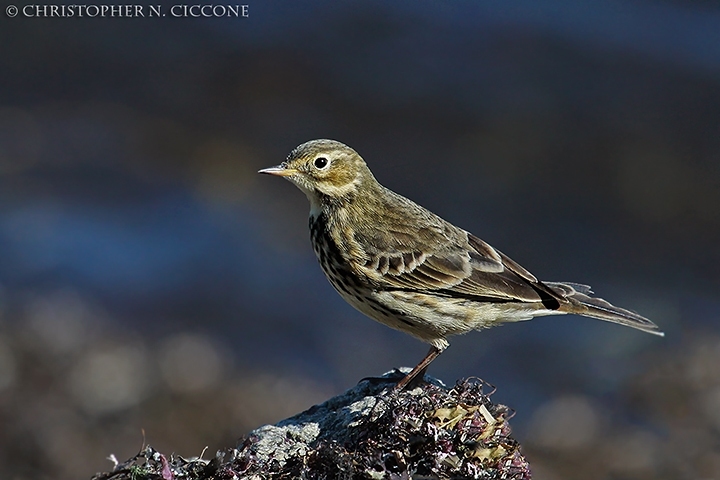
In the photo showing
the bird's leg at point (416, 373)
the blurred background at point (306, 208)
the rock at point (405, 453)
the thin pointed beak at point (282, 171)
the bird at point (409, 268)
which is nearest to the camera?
the rock at point (405, 453)

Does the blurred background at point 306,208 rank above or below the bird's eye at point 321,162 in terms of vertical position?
above

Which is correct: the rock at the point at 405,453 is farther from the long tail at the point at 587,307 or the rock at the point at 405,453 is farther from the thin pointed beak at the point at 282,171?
the thin pointed beak at the point at 282,171

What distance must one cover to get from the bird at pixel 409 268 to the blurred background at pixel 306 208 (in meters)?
3.28

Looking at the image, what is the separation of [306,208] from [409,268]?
7.38 metres

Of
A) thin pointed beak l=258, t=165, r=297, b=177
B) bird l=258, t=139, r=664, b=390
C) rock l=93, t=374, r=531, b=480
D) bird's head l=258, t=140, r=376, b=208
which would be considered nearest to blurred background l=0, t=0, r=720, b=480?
bird l=258, t=139, r=664, b=390

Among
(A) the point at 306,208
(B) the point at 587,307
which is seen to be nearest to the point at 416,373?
(B) the point at 587,307

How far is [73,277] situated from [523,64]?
8375 millimetres

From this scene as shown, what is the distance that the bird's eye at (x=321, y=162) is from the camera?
7.11 m

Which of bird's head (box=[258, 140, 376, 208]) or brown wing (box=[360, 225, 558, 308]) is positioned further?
bird's head (box=[258, 140, 376, 208])

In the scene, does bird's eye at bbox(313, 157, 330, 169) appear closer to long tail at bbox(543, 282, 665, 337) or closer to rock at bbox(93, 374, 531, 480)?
long tail at bbox(543, 282, 665, 337)

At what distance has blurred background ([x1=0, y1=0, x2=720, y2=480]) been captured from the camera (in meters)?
10.8

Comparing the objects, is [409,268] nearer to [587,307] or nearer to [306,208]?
[587,307]

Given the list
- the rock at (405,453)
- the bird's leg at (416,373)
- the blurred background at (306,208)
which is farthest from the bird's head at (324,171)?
the blurred background at (306,208)

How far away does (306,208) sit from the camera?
1419cm
